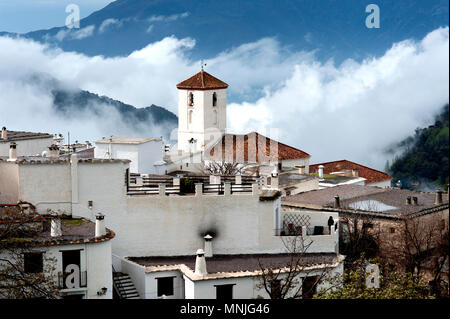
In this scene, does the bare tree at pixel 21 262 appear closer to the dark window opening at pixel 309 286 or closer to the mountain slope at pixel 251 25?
the dark window opening at pixel 309 286

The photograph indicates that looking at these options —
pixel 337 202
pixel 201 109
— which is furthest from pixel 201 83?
pixel 337 202

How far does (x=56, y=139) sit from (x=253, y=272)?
1204 inches

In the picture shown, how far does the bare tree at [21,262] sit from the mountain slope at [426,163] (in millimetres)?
15220

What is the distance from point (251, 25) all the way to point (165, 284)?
10716cm

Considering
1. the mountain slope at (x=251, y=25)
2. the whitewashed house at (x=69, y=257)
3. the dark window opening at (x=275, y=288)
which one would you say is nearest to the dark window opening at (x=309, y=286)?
the dark window opening at (x=275, y=288)

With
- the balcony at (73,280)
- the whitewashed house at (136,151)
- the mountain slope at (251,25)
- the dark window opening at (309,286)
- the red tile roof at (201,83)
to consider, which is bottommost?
the dark window opening at (309,286)

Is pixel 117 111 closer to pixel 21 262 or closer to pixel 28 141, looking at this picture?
pixel 28 141

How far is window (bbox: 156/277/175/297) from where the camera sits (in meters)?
23.7

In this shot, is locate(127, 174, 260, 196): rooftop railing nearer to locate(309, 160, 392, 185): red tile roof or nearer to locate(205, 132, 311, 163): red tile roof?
locate(309, 160, 392, 185): red tile roof

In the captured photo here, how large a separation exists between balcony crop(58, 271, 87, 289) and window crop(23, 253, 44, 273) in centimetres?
49

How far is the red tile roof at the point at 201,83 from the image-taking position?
6288cm

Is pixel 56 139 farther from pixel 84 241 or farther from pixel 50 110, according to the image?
pixel 84 241

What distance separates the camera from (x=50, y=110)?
6975 centimetres

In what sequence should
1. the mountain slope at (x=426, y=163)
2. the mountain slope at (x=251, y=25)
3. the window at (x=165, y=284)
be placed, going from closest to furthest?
1. the window at (x=165, y=284)
2. the mountain slope at (x=426, y=163)
3. the mountain slope at (x=251, y=25)
